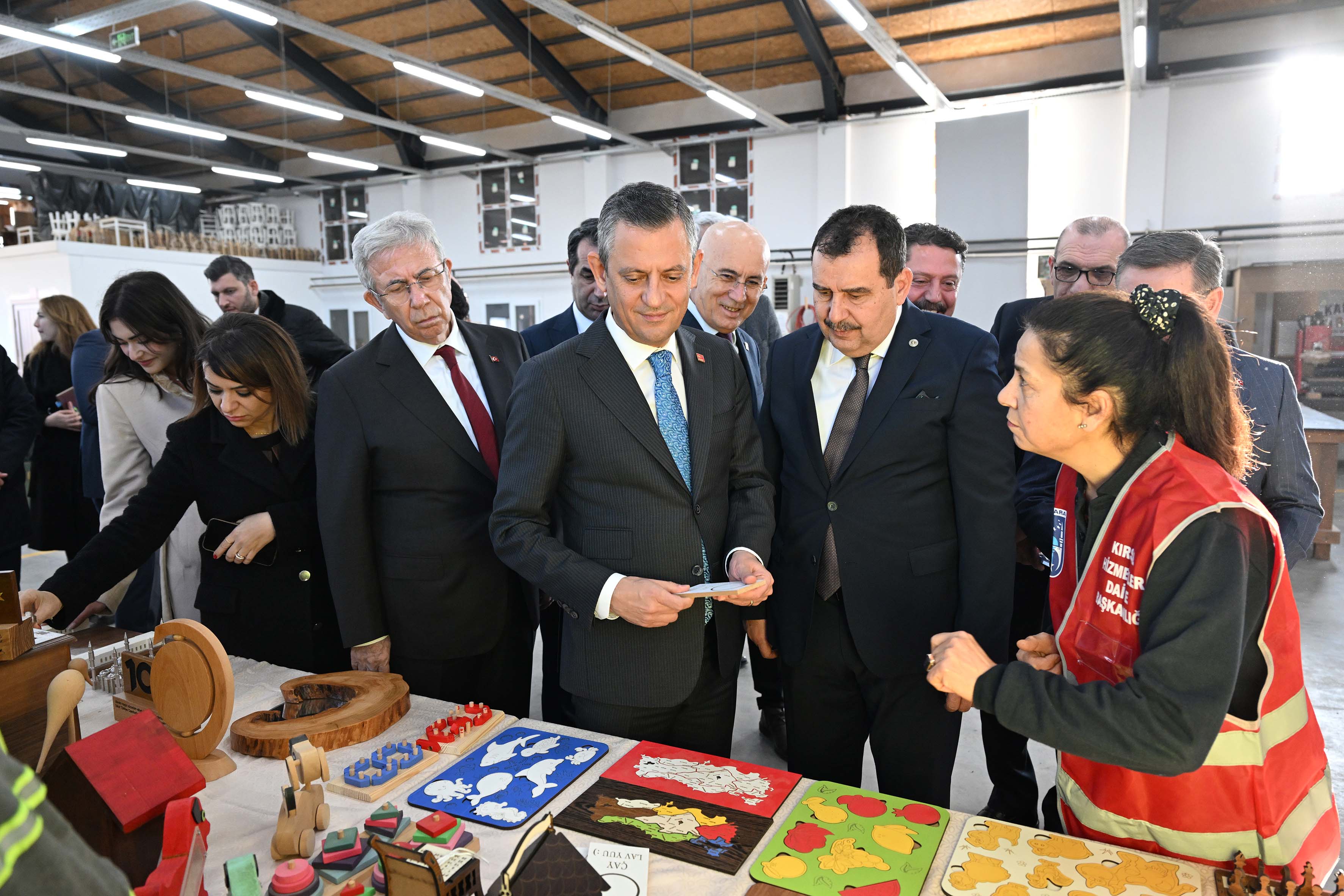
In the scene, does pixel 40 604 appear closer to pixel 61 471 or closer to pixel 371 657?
pixel 371 657

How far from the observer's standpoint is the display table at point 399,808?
3.92 feet

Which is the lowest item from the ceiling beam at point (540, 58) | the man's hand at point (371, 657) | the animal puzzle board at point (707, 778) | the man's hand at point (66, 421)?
the man's hand at point (371, 657)

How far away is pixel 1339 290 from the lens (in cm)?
890

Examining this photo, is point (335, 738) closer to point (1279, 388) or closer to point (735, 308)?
point (735, 308)

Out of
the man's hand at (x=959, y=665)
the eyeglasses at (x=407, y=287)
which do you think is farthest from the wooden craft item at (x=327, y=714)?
the man's hand at (x=959, y=665)

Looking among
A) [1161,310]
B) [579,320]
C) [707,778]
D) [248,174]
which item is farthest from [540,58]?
[707,778]

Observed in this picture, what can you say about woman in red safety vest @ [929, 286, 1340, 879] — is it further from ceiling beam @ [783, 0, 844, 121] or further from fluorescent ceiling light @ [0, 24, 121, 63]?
fluorescent ceiling light @ [0, 24, 121, 63]

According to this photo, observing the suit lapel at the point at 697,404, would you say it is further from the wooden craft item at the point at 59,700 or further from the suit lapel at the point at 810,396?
the wooden craft item at the point at 59,700

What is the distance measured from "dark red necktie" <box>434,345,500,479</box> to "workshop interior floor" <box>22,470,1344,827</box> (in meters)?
1.54

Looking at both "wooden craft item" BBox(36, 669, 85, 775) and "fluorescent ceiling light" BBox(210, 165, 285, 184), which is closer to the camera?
"wooden craft item" BBox(36, 669, 85, 775)

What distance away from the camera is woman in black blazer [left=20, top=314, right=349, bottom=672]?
220 cm

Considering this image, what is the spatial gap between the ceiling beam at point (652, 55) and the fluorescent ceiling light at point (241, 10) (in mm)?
2456

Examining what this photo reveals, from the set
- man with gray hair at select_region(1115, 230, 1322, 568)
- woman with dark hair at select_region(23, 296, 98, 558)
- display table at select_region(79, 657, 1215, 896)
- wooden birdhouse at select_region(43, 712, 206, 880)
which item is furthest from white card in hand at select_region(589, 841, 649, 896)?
woman with dark hair at select_region(23, 296, 98, 558)

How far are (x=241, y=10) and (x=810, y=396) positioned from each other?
789 centimetres
